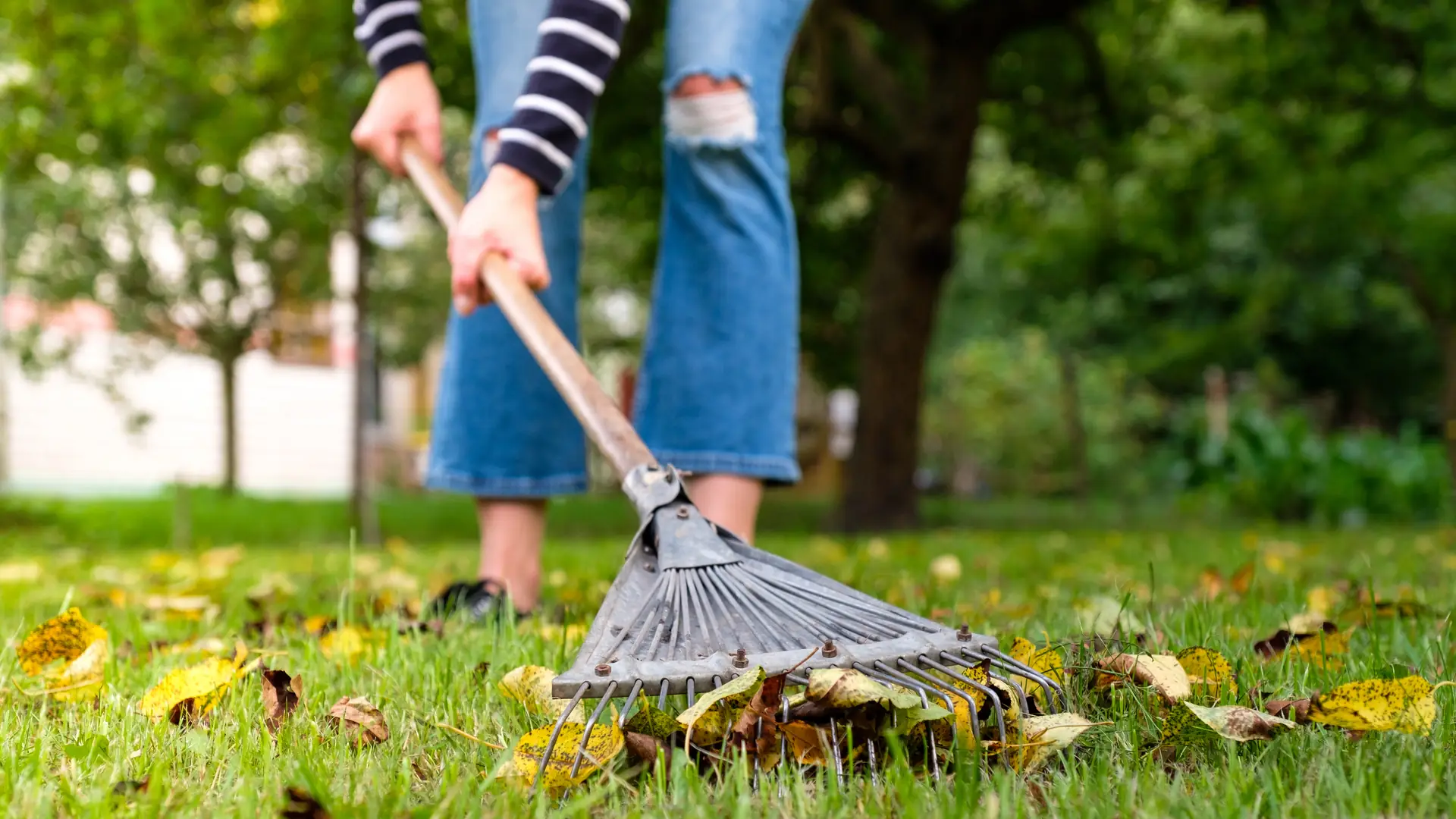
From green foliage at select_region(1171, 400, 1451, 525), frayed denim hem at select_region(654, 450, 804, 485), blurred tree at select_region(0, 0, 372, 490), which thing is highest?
blurred tree at select_region(0, 0, 372, 490)

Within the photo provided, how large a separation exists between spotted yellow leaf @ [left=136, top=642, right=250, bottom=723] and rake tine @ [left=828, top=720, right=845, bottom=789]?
2.26 ft

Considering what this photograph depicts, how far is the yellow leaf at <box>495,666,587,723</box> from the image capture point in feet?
3.96

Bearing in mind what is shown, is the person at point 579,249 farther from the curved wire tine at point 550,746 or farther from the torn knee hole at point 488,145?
the curved wire tine at point 550,746

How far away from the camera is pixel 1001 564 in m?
3.31

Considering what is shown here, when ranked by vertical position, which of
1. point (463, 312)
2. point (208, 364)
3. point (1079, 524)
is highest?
point (208, 364)

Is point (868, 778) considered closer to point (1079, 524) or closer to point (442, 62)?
point (442, 62)

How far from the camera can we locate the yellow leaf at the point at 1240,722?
40.3 inches

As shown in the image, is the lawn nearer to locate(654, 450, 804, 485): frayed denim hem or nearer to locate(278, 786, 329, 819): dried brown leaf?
locate(278, 786, 329, 819): dried brown leaf

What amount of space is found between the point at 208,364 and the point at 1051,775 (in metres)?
19.6

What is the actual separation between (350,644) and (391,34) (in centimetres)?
123

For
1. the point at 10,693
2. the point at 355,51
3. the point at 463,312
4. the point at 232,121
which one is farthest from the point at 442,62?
the point at 10,693

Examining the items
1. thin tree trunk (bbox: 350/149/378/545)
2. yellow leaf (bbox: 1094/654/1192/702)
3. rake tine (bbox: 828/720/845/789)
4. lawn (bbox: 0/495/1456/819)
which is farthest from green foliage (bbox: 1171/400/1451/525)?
rake tine (bbox: 828/720/845/789)

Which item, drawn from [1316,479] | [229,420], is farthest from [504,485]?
[229,420]

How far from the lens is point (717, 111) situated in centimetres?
200
